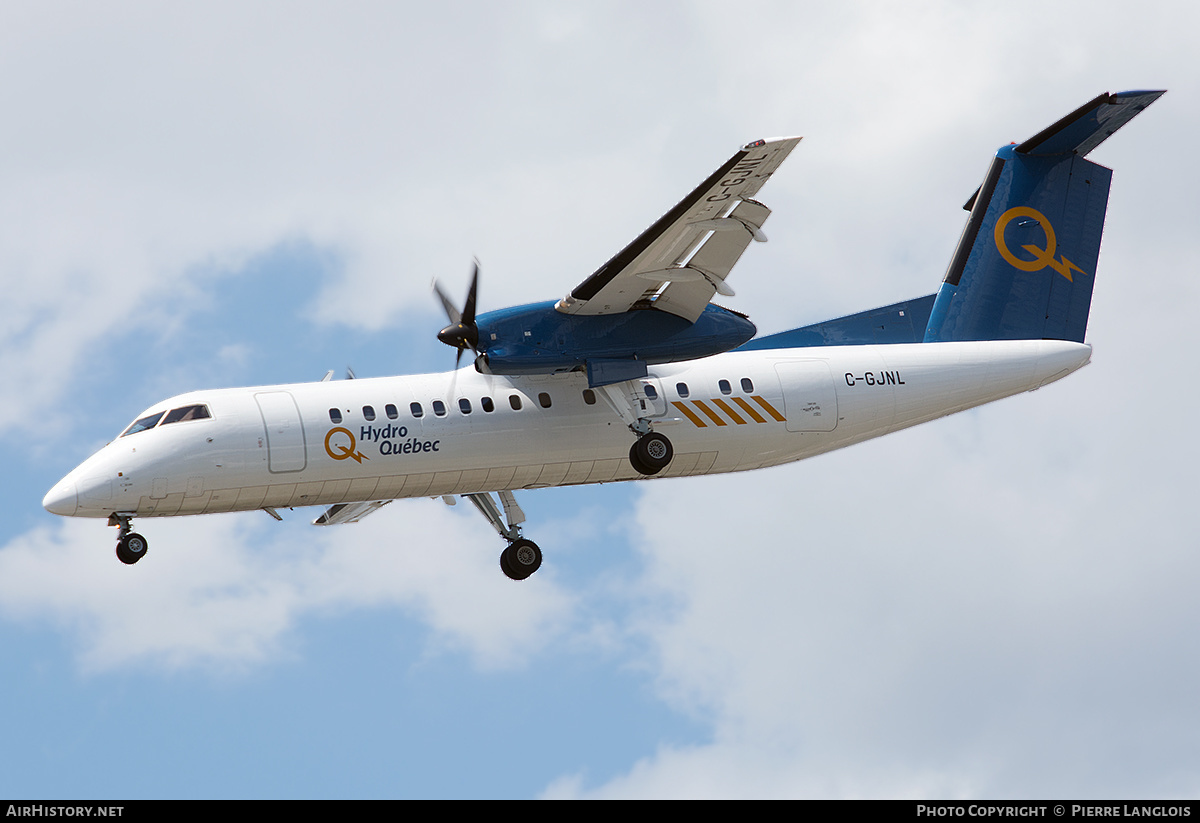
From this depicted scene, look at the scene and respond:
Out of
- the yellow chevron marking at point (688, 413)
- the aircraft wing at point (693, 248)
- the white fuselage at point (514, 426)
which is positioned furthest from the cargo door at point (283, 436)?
the yellow chevron marking at point (688, 413)

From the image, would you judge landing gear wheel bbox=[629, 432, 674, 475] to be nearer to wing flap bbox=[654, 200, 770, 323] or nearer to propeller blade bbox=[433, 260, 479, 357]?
wing flap bbox=[654, 200, 770, 323]

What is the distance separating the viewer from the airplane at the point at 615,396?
71.8 ft

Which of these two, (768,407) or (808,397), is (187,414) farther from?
(808,397)

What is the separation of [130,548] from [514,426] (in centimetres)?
569

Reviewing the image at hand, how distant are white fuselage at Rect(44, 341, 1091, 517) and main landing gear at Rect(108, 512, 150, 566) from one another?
20 centimetres

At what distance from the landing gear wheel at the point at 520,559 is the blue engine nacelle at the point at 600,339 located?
3.79 metres

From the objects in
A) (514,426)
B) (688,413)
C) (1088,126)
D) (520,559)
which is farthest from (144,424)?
(1088,126)

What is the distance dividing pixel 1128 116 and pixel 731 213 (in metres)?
8.09

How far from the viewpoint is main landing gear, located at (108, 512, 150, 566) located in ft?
71.5

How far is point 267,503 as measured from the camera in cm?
2262

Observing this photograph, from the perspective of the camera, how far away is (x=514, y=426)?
2317cm

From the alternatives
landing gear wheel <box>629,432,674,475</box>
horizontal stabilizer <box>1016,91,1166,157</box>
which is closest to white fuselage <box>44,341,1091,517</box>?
landing gear wheel <box>629,432,674,475</box>
